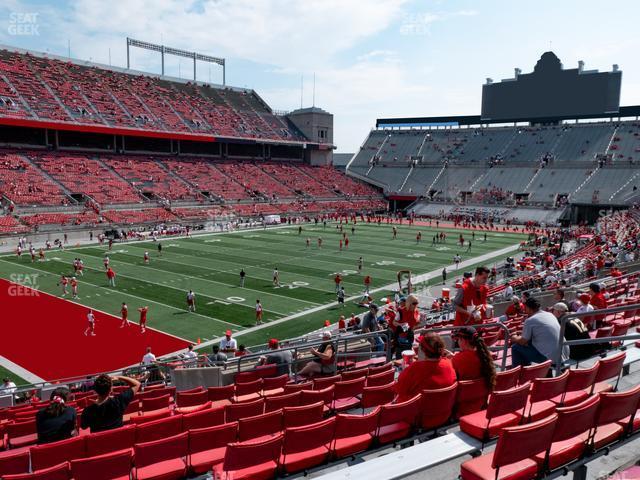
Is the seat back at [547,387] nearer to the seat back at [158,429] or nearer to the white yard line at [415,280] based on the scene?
the seat back at [158,429]

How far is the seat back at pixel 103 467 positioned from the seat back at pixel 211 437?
0.58 m

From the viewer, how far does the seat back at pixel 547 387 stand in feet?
15.9

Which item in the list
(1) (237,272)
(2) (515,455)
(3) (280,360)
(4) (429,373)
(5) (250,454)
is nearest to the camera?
(2) (515,455)

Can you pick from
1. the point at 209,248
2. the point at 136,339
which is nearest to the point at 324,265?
the point at 209,248

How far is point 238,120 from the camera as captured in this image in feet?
252

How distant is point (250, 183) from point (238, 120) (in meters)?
16.0

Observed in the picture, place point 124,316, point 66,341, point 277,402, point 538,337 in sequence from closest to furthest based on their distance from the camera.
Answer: point 538,337 < point 277,402 < point 66,341 < point 124,316

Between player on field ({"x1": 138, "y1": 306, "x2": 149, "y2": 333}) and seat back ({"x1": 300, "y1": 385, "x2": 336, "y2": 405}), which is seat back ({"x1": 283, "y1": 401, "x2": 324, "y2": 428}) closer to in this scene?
seat back ({"x1": 300, "y1": 385, "x2": 336, "y2": 405})

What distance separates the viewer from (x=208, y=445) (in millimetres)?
4930

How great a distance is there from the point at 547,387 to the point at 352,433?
6.29 feet

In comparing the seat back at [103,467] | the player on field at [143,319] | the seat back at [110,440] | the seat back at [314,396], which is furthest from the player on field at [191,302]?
the seat back at [103,467]

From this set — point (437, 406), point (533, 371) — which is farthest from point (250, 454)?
point (533, 371)

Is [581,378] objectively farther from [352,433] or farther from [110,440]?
[110,440]

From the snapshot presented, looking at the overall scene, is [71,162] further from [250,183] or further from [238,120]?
[238,120]
